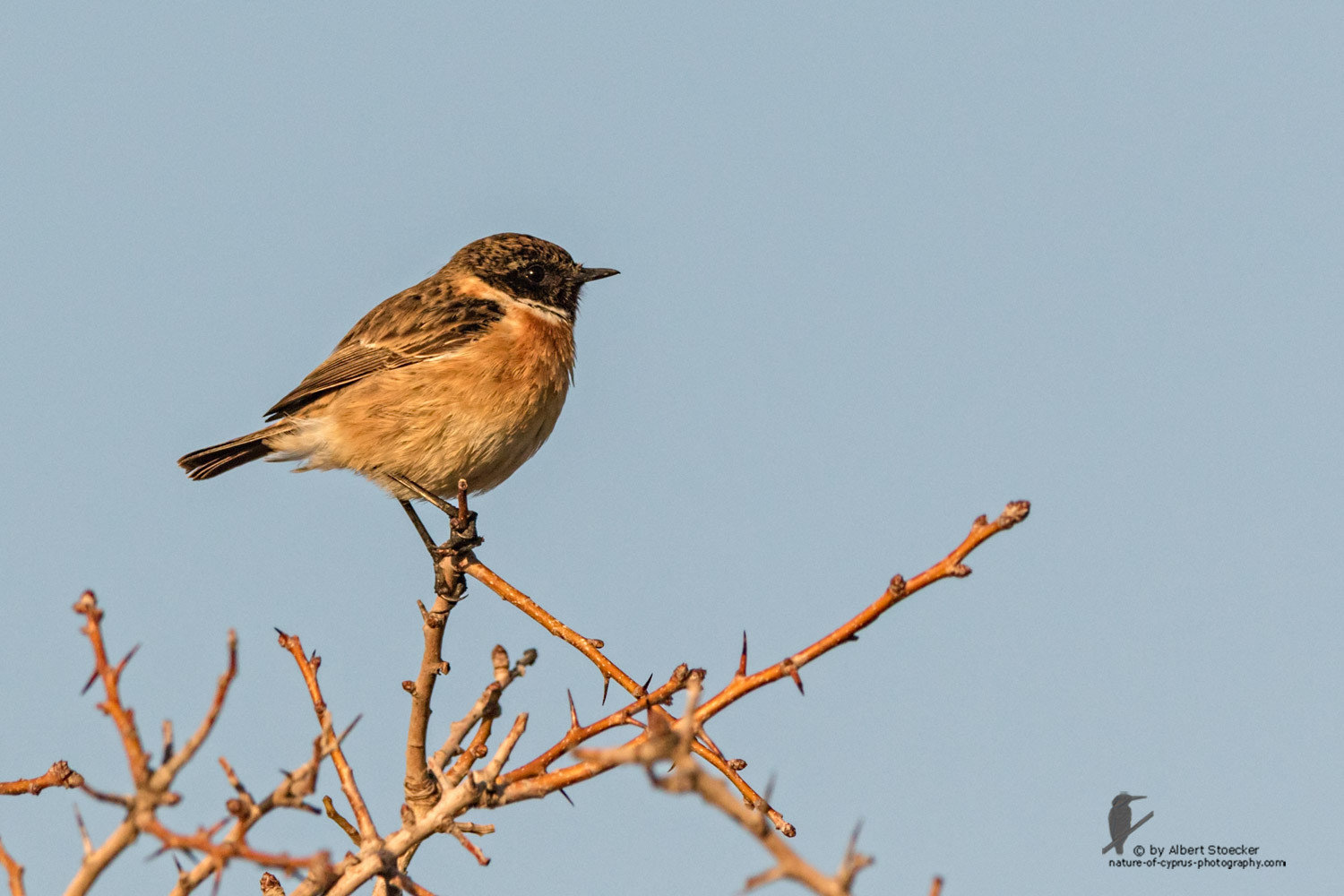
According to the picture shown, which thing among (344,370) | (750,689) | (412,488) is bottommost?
(750,689)

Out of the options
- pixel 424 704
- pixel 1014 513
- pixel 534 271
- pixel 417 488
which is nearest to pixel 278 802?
pixel 1014 513

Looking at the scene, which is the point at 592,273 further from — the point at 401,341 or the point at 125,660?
the point at 125,660

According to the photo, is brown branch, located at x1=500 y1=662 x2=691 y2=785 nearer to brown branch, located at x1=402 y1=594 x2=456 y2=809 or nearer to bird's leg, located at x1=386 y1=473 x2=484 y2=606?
brown branch, located at x1=402 y1=594 x2=456 y2=809

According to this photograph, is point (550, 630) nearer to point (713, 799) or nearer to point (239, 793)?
point (239, 793)

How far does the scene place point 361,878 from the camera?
134 inches

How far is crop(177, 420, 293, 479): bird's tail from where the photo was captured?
8875 mm

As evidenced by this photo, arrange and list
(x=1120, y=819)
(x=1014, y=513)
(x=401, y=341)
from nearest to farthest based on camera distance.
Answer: (x=1014, y=513) → (x=1120, y=819) → (x=401, y=341)

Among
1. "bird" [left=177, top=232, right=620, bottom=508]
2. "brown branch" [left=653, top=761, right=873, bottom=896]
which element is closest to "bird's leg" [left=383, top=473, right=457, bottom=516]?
"bird" [left=177, top=232, right=620, bottom=508]

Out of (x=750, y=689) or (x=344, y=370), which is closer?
(x=750, y=689)

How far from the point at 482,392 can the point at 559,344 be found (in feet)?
2.72

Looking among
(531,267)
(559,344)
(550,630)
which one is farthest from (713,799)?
(531,267)

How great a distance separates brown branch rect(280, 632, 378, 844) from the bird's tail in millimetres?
4178

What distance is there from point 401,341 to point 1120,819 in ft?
18.0

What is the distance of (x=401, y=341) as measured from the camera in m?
9.02
